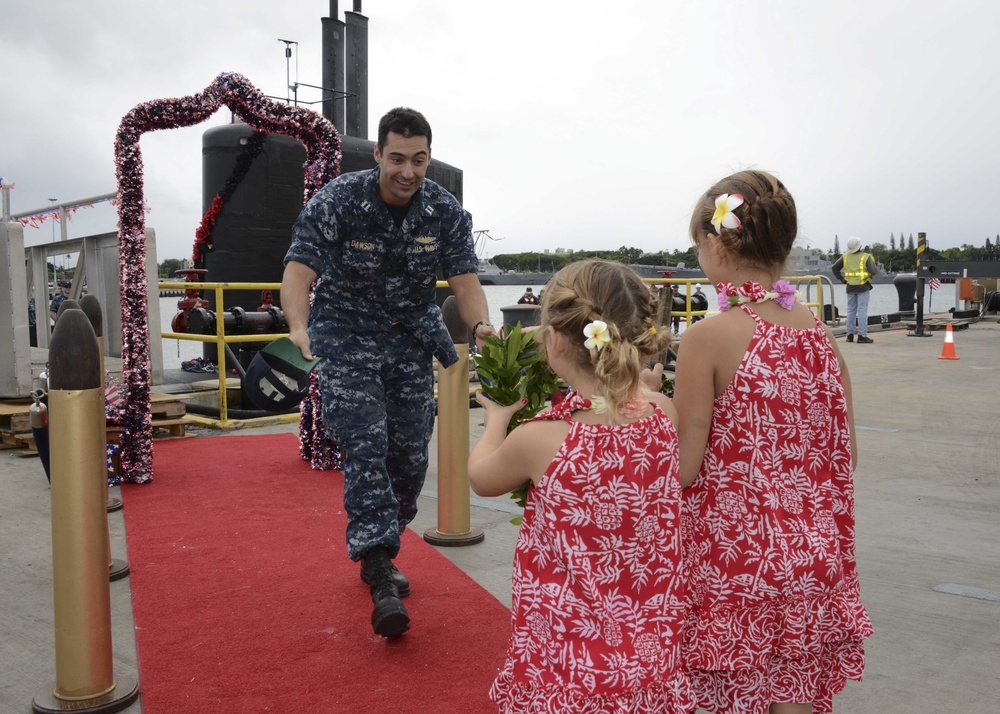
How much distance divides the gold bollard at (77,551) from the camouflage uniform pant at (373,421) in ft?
3.12

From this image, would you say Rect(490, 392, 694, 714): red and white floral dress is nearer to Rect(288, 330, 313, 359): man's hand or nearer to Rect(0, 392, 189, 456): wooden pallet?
Rect(288, 330, 313, 359): man's hand

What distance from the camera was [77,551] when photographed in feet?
8.18

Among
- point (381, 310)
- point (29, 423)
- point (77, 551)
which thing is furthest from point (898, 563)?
point (29, 423)

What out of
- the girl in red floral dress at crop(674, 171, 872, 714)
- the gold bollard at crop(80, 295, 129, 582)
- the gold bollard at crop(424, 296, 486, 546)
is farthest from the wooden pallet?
the girl in red floral dress at crop(674, 171, 872, 714)

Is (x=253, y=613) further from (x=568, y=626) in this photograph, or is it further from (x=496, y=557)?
(x=568, y=626)

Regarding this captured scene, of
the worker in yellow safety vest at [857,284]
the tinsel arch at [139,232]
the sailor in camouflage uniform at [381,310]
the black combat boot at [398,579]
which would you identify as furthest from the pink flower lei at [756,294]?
the worker in yellow safety vest at [857,284]

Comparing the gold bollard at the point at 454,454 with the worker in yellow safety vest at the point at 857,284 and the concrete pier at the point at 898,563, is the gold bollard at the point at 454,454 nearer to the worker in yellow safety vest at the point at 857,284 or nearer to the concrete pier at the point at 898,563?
the concrete pier at the point at 898,563

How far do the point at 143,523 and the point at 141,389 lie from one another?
1.36m

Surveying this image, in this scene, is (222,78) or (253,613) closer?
(253,613)

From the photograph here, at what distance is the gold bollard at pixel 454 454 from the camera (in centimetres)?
420

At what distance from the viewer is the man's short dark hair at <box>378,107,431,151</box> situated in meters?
3.26

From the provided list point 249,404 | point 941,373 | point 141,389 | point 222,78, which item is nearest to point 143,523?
point 141,389

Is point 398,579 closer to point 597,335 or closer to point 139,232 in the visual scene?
point 597,335

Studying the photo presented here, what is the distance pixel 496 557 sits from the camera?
4000 millimetres
